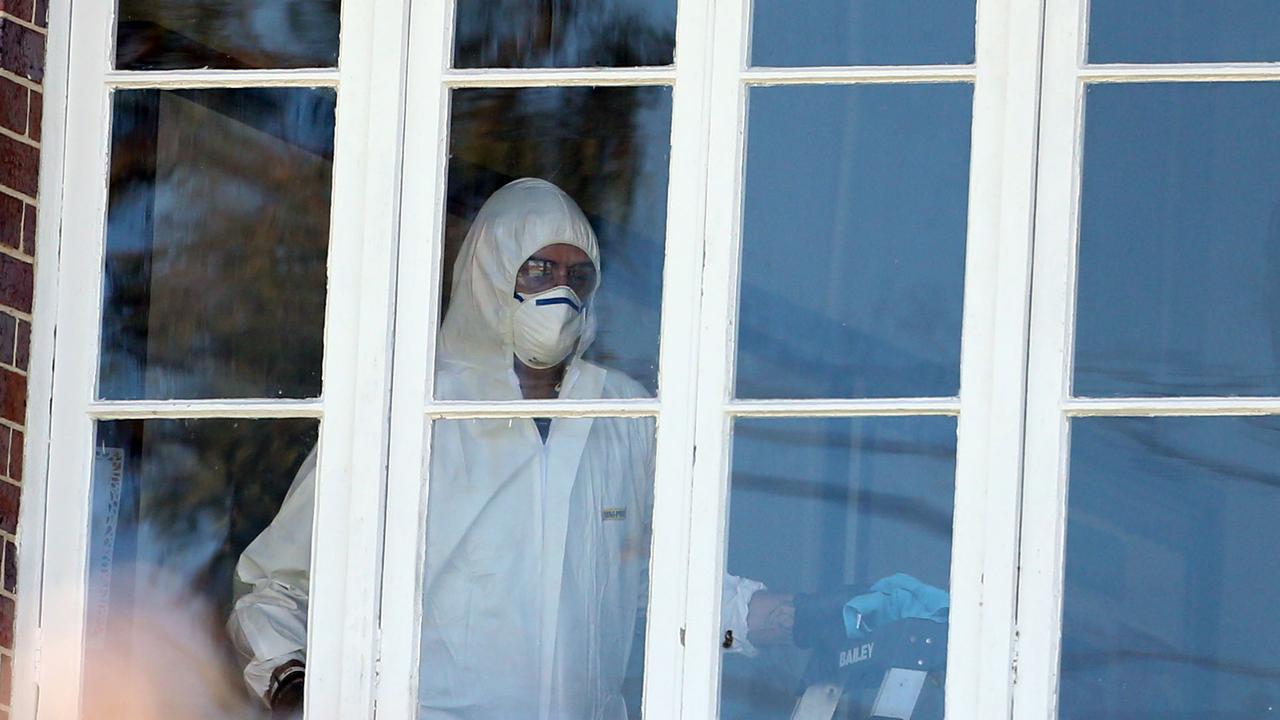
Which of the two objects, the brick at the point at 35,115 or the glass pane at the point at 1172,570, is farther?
the brick at the point at 35,115

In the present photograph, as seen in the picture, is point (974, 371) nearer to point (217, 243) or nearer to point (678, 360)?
point (678, 360)

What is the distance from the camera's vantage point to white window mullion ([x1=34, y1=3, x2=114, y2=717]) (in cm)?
411

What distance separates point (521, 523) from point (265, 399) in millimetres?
510

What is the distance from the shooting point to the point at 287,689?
13.3ft

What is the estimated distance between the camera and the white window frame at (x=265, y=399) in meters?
4.04

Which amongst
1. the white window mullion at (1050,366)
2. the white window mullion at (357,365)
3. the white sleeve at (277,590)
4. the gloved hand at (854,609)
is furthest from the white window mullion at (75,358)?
the white window mullion at (1050,366)

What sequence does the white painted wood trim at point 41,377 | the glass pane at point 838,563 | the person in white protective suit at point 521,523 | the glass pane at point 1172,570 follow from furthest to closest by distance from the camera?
the white painted wood trim at point 41,377, the person in white protective suit at point 521,523, the glass pane at point 838,563, the glass pane at point 1172,570

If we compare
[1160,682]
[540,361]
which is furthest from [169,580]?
[1160,682]

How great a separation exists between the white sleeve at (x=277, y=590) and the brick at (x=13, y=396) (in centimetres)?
46

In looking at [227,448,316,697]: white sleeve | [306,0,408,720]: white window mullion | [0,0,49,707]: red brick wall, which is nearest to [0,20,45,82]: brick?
[0,0,49,707]: red brick wall

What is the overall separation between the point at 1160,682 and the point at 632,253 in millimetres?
1156

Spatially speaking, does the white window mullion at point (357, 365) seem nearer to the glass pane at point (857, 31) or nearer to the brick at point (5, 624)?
the brick at point (5, 624)

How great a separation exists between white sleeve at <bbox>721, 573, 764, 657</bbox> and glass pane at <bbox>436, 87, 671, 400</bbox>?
412 mm

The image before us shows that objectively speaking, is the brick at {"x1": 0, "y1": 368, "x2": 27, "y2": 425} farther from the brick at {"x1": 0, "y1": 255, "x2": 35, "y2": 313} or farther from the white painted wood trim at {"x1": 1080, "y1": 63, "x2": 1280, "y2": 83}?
the white painted wood trim at {"x1": 1080, "y1": 63, "x2": 1280, "y2": 83}
